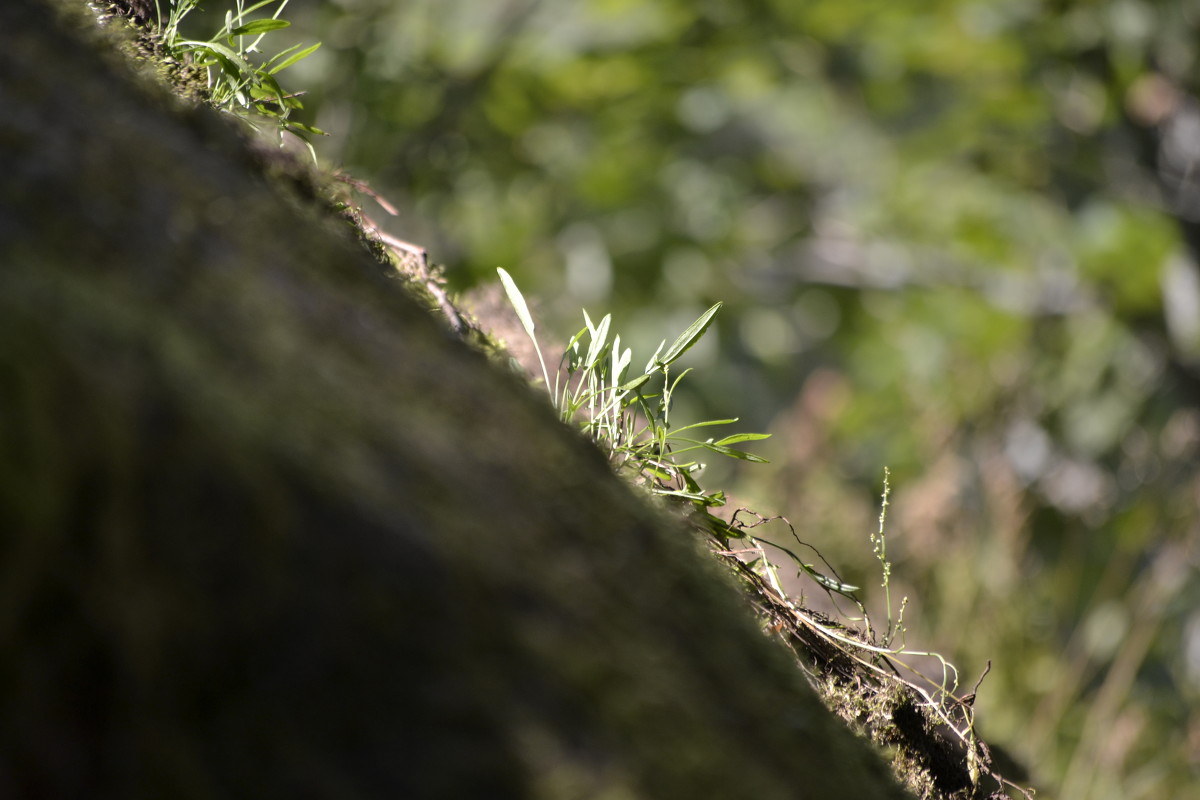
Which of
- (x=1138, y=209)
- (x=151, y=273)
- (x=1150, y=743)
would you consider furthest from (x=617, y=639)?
(x=1138, y=209)

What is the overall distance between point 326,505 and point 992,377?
316 centimetres

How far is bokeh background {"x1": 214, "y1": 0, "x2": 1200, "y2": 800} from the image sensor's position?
3127mm

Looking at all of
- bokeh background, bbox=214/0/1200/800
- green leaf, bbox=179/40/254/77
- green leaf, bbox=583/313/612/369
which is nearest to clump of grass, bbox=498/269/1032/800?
green leaf, bbox=583/313/612/369

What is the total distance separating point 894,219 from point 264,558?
163 inches

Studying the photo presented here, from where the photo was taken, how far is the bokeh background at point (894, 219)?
10.3 ft

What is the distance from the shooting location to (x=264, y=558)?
0.30 metres

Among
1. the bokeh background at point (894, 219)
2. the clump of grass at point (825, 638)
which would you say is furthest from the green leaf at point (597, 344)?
the bokeh background at point (894, 219)

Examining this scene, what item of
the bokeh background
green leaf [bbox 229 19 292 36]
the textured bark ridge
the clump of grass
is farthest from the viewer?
the bokeh background

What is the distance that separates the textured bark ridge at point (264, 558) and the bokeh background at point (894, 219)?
251 centimetres

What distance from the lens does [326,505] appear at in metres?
0.31

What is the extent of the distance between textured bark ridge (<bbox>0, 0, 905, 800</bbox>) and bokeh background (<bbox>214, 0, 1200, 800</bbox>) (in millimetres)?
2514

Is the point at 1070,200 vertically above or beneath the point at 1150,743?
above

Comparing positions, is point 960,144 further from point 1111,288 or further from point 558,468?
point 558,468

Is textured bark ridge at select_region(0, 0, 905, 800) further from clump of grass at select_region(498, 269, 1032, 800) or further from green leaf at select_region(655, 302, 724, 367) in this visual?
green leaf at select_region(655, 302, 724, 367)
